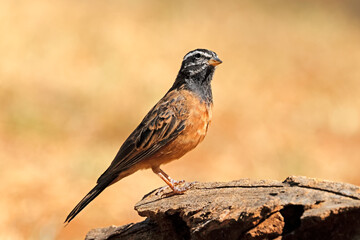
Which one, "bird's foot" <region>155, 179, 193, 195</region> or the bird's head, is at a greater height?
the bird's head

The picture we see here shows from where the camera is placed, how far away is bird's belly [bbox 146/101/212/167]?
7074mm

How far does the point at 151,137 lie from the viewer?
721 centimetres

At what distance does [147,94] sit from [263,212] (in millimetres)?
10380

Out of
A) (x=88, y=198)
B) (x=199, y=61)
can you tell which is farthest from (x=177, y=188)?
(x=199, y=61)

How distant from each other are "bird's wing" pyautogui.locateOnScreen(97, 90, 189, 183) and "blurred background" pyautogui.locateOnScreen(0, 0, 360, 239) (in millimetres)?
1640

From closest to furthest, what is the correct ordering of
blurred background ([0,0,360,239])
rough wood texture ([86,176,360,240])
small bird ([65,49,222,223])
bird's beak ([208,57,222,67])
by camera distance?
rough wood texture ([86,176,360,240]), small bird ([65,49,222,223]), bird's beak ([208,57,222,67]), blurred background ([0,0,360,239])

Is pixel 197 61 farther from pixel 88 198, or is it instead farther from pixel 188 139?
pixel 88 198

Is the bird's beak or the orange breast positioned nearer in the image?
the orange breast

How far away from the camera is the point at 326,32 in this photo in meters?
22.3

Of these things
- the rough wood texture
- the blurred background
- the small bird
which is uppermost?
the blurred background

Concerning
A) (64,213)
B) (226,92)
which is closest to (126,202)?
(64,213)

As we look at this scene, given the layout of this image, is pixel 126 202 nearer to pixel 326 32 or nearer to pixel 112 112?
pixel 112 112

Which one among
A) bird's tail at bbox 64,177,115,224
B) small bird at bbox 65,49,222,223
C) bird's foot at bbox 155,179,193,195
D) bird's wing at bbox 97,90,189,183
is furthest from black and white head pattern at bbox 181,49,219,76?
bird's tail at bbox 64,177,115,224

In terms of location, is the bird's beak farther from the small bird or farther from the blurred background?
the blurred background
